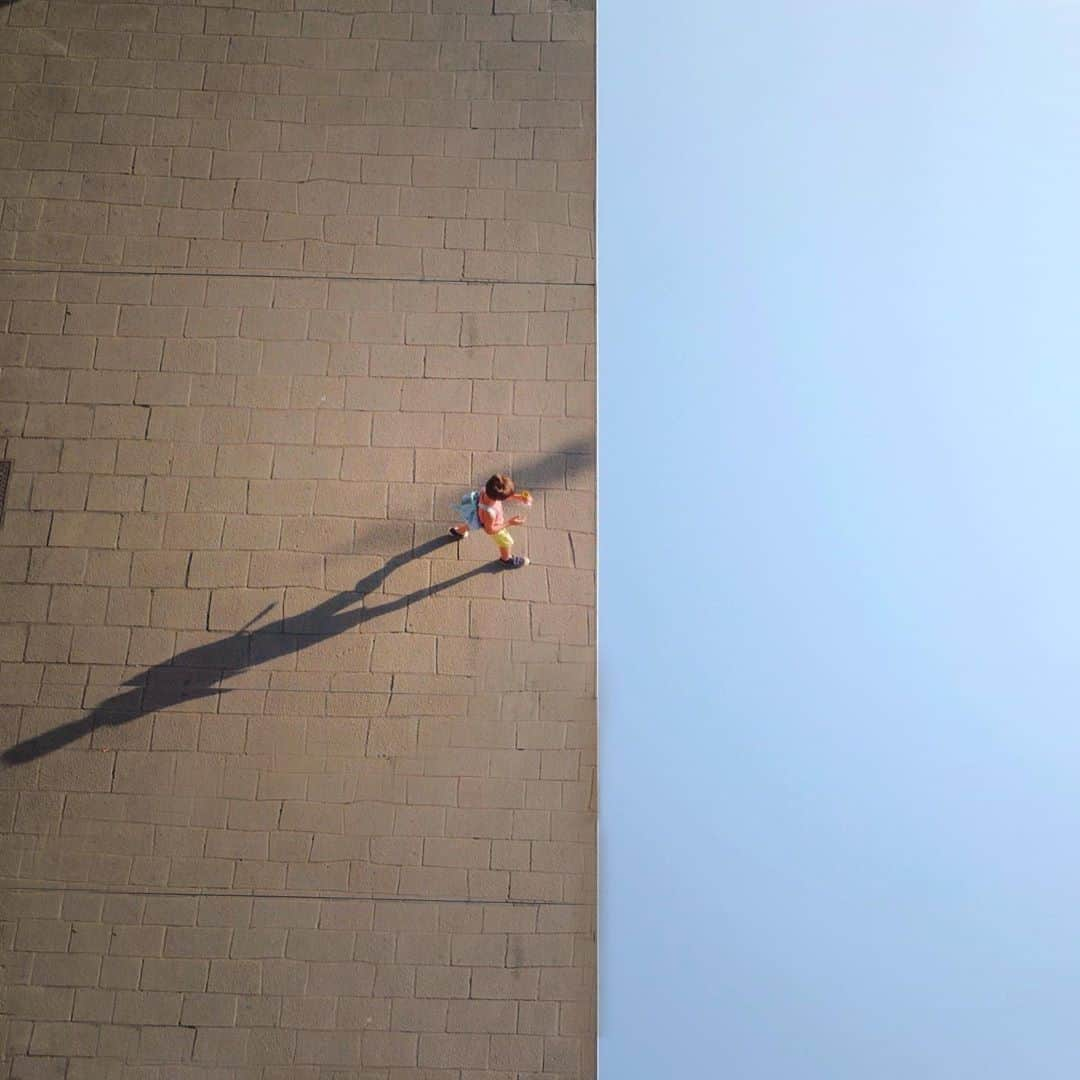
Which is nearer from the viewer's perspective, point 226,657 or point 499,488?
point 499,488

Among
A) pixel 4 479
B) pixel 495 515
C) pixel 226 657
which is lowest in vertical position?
pixel 226 657

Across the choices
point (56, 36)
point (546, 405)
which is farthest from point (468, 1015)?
point (56, 36)

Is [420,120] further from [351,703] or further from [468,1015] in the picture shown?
[468,1015]

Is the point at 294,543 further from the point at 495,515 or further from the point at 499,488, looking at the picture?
the point at 499,488

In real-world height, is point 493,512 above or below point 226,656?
above

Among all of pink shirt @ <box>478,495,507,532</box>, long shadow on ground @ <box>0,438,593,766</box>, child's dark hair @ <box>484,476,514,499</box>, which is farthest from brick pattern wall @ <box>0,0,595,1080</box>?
child's dark hair @ <box>484,476,514,499</box>

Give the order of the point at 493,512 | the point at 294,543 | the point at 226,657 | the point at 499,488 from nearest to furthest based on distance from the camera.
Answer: the point at 499,488 → the point at 493,512 → the point at 226,657 → the point at 294,543

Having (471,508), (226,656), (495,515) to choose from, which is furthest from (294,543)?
(495,515)
